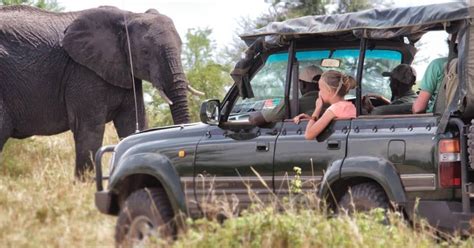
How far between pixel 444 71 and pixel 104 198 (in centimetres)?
283

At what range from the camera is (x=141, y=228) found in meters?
9.50

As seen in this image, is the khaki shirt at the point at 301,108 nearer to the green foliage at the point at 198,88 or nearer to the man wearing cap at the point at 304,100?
the man wearing cap at the point at 304,100

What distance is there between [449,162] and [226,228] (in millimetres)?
1528

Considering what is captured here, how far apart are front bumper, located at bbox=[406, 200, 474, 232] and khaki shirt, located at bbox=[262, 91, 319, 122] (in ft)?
4.76

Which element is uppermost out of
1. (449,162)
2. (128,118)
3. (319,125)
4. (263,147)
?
(128,118)

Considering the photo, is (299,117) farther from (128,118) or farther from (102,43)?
(102,43)

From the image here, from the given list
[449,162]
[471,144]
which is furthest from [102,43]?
A: [471,144]

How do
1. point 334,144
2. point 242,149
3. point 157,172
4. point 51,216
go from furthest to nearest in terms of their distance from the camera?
1. point 51,216
2. point 157,172
3. point 242,149
4. point 334,144

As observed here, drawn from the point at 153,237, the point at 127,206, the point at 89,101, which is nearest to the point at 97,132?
the point at 89,101

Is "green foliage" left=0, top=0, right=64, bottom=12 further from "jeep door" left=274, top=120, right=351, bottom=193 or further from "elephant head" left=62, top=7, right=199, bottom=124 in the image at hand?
"jeep door" left=274, top=120, right=351, bottom=193

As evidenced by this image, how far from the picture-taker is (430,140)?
844cm

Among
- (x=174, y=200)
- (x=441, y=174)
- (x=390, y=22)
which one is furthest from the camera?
(x=174, y=200)

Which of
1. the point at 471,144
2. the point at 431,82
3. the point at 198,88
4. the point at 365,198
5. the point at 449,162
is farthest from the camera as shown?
the point at 198,88

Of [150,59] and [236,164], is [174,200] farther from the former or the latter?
[150,59]
